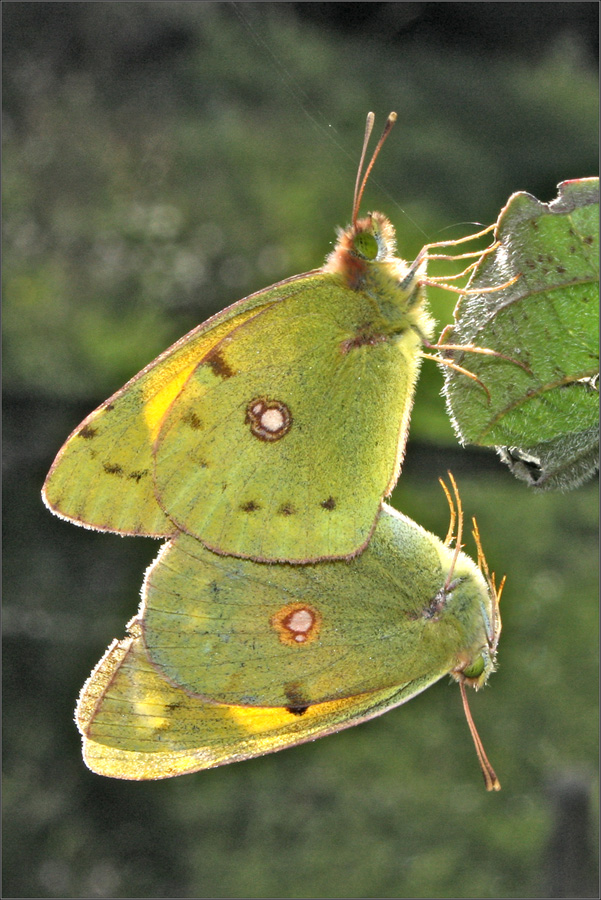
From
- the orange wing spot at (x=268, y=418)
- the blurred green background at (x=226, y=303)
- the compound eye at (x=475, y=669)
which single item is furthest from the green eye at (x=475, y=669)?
the blurred green background at (x=226, y=303)

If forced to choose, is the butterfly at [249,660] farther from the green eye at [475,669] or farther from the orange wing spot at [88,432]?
the orange wing spot at [88,432]

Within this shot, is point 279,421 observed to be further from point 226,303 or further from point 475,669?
point 226,303

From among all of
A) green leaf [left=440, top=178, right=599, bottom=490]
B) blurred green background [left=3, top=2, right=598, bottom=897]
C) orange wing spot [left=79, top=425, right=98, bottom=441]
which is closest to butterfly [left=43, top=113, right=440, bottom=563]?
orange wing spot [left=79, top=425, right=98, bottom=441]

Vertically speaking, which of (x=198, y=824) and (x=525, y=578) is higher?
(x=525, y=578)

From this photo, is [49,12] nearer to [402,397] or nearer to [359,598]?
[402,397]

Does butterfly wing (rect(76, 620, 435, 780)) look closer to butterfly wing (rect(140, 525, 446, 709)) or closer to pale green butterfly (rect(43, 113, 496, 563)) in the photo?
butterfly wing (rect(140, 525, 446, 709))

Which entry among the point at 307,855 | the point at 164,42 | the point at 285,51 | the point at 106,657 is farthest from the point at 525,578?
the point at 164,42

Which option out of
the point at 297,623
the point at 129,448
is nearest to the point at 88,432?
the point at 129,448
